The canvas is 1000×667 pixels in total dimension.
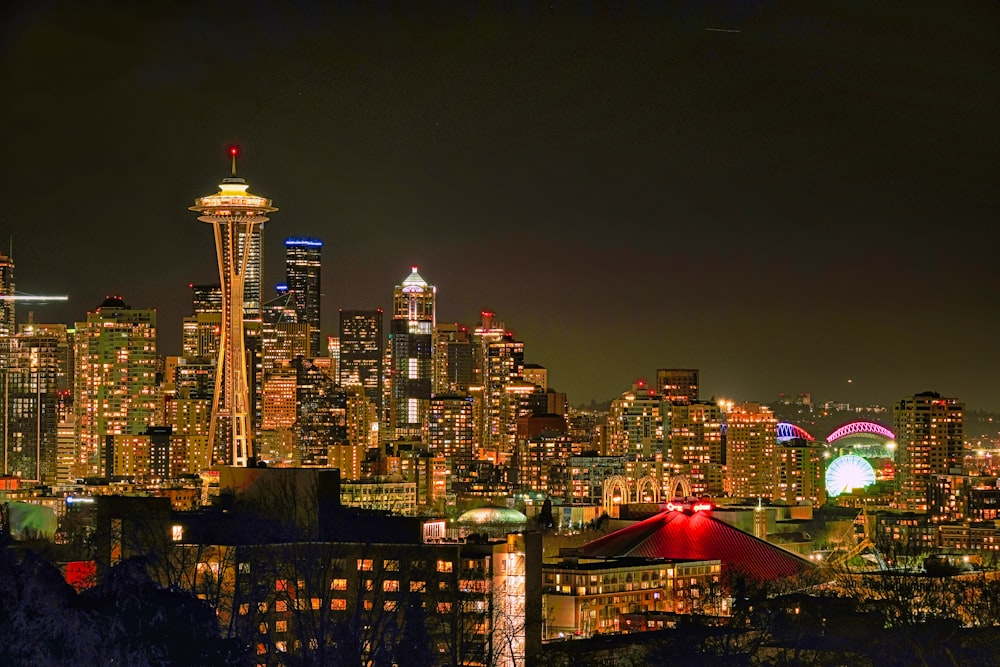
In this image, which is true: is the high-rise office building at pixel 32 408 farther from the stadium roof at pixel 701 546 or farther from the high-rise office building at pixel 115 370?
the stadium roof at pixel 701 546

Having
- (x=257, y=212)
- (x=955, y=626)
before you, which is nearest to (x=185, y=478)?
(x=257, y=212)

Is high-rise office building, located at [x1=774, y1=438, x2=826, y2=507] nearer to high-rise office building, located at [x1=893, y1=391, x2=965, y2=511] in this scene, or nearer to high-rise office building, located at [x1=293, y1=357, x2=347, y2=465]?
high-rise office building, located at [x1=893, y1=391, x2=965, y2=511]

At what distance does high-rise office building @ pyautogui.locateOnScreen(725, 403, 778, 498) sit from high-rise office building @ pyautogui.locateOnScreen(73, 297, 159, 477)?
33.4 meters

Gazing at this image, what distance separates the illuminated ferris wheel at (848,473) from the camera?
120 meters

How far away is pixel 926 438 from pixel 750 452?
412 inches

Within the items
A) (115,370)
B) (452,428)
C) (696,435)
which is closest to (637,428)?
(696,435)

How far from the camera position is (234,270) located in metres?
86.9

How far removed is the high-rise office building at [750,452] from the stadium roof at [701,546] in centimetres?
4669

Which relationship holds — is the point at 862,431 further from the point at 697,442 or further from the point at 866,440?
the point at 697,442

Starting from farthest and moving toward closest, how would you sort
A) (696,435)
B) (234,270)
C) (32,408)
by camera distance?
(696,435)
(32,408)
(234,270)

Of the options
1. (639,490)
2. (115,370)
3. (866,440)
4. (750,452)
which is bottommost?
(639,490)

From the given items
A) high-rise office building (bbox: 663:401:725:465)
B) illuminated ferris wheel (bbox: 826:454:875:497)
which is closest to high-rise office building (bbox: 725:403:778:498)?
high-rise office building (bbox: 663:401:725:465)

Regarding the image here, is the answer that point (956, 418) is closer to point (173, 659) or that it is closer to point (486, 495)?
point (486, 495)

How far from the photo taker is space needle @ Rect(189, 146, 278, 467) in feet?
282
